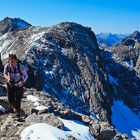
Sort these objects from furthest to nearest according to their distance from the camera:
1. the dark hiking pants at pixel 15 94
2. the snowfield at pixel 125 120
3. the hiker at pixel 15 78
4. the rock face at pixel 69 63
Result: the snowfield at pixel 125 120 → the rock face at pixel 69 63 → the dark hiking pants at pixel 15 94 → the hiker at pixel 15 78

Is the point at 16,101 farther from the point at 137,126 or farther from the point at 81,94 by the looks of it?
the point at 137,126

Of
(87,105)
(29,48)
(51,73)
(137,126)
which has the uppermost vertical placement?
(29,48)

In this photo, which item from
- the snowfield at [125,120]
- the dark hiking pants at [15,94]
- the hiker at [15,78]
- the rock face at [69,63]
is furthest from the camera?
the snowfield at [125,120]

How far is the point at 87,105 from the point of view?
130 m

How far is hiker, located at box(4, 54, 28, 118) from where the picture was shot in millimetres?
16281

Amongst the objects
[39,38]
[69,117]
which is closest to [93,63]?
[39,38]

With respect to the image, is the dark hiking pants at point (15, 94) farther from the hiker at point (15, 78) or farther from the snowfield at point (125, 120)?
the snowfield at point (125, 120)

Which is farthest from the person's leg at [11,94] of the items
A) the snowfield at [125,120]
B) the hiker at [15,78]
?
the snowfield at [125,120]

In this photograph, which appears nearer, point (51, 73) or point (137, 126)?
A: point (51, 73)

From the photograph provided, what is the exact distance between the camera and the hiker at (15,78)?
641 inches

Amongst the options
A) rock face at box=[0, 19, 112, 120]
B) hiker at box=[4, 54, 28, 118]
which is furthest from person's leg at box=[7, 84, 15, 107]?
rock face at box=[0, 19, 112, 120]

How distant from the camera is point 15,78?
53.9ft

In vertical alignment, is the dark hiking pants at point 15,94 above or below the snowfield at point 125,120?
above

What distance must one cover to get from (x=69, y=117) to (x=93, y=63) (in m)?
132
